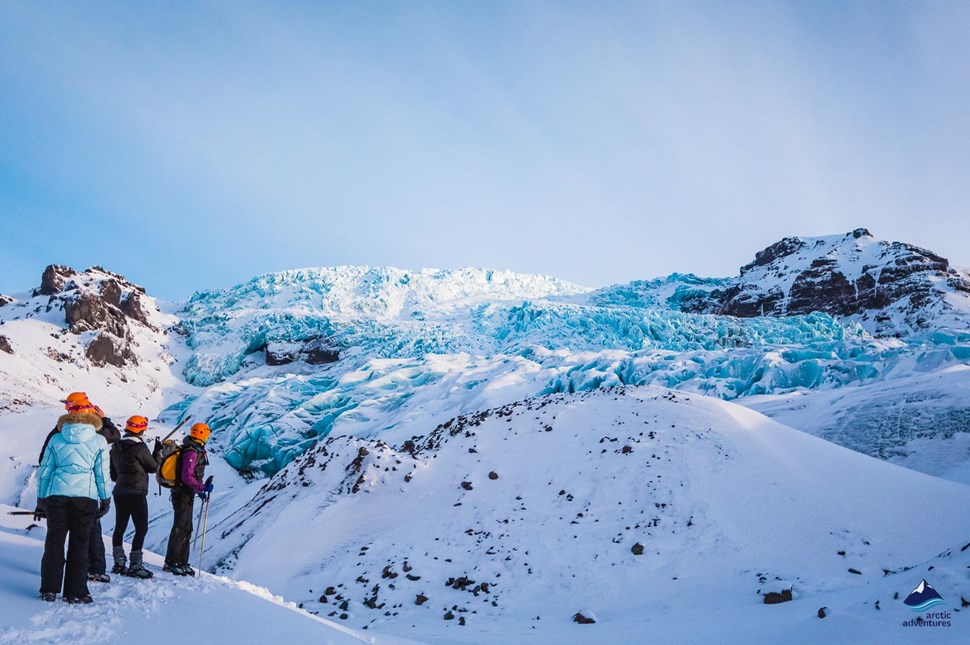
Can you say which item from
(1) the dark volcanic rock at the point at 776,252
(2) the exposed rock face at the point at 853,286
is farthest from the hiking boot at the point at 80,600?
(1) the dark volcanic rock at the point at 776,252

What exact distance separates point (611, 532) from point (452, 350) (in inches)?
1859

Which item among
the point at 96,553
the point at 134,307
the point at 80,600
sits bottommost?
the point at 80,600

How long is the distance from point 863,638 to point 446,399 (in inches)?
1109

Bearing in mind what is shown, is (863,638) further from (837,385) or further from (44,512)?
(837,385)

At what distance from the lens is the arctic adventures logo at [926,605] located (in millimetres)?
5445

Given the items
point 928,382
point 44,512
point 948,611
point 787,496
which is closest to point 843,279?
point 928,382

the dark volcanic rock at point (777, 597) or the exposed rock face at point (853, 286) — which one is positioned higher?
the exposed rock face at point (853, 286)

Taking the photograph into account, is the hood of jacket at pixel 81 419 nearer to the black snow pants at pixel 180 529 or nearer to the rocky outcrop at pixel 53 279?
the black snow pants at pixel 180 529

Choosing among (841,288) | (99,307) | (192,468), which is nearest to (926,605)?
(192,468)

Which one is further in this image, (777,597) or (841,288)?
(841,288)

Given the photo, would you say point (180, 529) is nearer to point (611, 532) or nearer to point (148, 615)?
point (148, 615)

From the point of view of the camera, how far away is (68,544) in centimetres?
529

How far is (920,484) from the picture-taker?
1302 centimetres

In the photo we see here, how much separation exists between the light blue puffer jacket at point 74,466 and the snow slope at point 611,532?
485 centimetres
